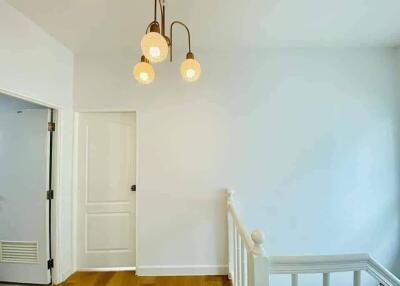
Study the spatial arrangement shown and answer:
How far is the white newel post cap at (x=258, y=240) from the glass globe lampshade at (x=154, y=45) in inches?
41.4

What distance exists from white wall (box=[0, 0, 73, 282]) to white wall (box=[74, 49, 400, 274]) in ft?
1.03

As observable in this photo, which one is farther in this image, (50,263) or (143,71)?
(50,263)

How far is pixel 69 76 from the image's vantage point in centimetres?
308

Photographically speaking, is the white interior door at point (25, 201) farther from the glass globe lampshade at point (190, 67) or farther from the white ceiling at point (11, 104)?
the glass globe lampshade at point (190, 67)

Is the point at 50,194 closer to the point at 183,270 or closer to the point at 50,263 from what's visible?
the point at 50,263

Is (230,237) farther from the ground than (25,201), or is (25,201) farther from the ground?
(25,201)

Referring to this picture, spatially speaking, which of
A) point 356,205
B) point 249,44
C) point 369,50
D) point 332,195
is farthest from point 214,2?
point 356,205

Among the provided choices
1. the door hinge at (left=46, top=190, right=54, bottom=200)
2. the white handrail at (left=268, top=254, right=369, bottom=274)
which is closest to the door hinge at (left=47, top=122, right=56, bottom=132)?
the door hinge at (left=46, top=190, right=54, bottom=200)

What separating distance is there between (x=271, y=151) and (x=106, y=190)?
2167mm

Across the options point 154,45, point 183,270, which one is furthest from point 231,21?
point 183,270

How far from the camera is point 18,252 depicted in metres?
2.83

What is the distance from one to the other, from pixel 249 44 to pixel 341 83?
4.16 feet

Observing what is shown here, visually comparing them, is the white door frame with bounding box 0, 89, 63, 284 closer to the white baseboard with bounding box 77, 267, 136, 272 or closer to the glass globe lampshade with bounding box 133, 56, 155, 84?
the white baseboard with bounding box 77, 267, 136, 272

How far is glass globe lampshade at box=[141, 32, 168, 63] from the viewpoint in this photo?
1171mm
